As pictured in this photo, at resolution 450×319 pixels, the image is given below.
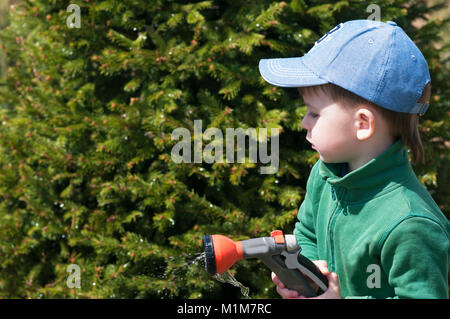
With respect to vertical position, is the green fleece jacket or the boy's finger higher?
the green fleece jacket

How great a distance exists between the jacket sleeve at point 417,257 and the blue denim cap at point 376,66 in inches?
14.3

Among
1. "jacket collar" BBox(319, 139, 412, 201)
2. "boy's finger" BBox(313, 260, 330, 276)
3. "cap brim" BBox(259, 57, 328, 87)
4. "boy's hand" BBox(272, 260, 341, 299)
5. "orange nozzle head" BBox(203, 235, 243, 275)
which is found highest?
"cap brim" BBox(259, 57, 328, 87)

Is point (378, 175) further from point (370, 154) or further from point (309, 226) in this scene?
point (309, 226)

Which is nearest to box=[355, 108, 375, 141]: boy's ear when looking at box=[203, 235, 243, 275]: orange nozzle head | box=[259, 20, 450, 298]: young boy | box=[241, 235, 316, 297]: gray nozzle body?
box=[259, 20, 450, 298]: young boy

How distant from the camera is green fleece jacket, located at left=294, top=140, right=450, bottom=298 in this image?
140 cm

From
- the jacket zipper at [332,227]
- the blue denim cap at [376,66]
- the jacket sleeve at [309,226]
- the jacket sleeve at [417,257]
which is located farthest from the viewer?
the jacket sleeve at [309,226]

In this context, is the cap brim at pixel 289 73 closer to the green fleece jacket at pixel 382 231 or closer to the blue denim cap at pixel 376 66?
the blue denim cap at pixel 376 66

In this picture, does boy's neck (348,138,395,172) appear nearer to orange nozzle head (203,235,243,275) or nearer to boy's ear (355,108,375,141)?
boy's ear (355,108,375,141)

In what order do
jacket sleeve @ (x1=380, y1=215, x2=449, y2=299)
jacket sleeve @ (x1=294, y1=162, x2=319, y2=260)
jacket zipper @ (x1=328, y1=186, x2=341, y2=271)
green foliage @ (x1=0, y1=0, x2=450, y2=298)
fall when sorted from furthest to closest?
green foliage @ (x1=0, y1=0, x2=450, y2=298), jacket sleeve @ (x1=294, y1=162, x2=319, y2=260), jacket zipper @ (x1=328, y1=186, x2=341, y2=271), jacket sleeve @ (x1=380, y1=215, x2=449, y2=299)

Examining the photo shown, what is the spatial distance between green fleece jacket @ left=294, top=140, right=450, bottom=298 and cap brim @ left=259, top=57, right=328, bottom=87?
30cm

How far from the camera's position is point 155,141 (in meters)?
2.67

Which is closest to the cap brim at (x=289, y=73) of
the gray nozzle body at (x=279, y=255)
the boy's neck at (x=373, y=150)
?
the boy's neck at (x=373, y=150)

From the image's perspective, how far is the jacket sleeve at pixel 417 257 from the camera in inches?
54.7
